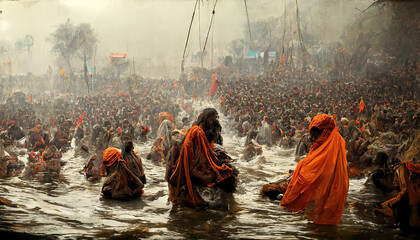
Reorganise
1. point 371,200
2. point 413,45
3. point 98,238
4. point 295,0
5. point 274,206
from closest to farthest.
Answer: point 98,238, point 274,206, point 371,200, point 413,45, point 295,0

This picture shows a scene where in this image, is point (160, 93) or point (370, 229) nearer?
point (370, 229)

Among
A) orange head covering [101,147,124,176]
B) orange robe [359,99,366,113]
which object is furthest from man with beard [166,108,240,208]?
orange robe [359,99,366,113]

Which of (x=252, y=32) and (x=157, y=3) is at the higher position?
(x=157, y=3)

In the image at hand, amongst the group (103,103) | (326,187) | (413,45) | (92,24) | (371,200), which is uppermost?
(92,24)

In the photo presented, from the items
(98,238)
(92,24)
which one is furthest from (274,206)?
(92,24)

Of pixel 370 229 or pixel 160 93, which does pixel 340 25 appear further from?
pixel 370 229

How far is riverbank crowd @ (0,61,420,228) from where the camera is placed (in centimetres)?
763

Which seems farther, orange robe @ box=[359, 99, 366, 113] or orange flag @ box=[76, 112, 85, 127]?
orange flag @ box=[76, 112, 85, 127]

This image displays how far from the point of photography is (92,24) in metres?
9.73

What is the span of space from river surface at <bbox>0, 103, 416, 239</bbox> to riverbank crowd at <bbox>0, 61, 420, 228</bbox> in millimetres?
362

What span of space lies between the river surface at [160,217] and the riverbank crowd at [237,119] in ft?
1.19

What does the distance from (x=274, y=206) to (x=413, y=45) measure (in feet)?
18.3

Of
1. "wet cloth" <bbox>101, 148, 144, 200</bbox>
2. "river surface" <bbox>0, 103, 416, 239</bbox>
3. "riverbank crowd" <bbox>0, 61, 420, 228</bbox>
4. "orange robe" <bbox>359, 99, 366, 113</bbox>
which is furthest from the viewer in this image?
"orange robe" <bbox>359, 99, 366, 113</bbox>

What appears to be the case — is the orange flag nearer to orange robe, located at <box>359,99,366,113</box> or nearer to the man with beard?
the man with beard
